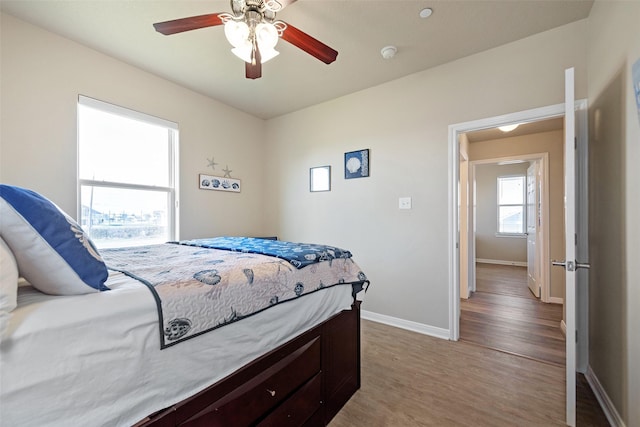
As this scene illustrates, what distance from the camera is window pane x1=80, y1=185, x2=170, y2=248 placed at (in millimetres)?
2461

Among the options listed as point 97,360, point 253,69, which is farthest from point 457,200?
point 97,360

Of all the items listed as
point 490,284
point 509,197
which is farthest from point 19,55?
point 509,197

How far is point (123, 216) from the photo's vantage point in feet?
8.80

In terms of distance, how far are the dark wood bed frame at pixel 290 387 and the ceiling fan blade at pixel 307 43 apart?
167 cm

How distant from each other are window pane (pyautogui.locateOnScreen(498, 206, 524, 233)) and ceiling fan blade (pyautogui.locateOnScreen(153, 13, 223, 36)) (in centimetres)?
718

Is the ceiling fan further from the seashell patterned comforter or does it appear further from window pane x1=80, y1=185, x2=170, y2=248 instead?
window pane x1=80, y1=185, x2=170, y2=248

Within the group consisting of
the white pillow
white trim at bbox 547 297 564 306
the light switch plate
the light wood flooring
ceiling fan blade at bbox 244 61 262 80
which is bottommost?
the light wood flooring

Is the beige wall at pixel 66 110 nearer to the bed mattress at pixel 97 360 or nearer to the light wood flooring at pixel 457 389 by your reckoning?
the bed mattress at pixel 97 360

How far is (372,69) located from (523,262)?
6052 mm

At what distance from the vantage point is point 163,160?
3.01 metres

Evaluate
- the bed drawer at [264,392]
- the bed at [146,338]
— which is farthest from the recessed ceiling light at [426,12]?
the bed drawer at [264,392]

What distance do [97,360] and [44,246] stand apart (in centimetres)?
34

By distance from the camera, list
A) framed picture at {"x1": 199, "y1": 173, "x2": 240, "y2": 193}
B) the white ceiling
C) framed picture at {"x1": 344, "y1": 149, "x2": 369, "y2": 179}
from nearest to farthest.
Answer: the white ceiling
framed picture at {"x1": 344, "y1": 149, "x2": 369, "y2": 179}
framed picture at {"x1": 199, "y1": 173, "x2": 240, "y2": 193}

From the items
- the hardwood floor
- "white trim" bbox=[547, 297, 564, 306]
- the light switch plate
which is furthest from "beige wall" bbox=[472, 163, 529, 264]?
the light switch plate
